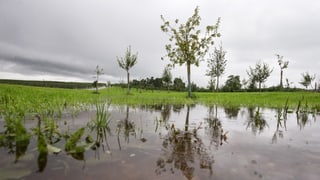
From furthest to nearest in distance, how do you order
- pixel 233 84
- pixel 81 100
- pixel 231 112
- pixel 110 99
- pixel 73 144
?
pixel 233 84 < pixel 110 99 < pixel 81 100 < pixel 231 112 < pixel 73 144

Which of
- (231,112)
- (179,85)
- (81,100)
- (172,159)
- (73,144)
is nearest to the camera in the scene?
(172,159)

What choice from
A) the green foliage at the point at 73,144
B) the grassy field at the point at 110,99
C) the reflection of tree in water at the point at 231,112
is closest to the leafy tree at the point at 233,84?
the grassy field at the point at 110,99

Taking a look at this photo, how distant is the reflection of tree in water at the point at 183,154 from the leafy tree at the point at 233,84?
2156 inches

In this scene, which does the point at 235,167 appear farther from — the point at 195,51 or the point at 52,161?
the point at 195,51

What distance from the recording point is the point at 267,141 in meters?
5.35

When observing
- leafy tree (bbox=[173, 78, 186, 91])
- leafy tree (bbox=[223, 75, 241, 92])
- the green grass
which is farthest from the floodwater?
leafy tree (bbox=[173, 78, 186, 91])

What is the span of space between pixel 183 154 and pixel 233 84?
59.2 meters

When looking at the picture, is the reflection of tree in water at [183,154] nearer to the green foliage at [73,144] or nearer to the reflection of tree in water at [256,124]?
the green foliage at [73,144]

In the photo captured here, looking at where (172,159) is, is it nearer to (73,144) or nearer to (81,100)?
(73,144)

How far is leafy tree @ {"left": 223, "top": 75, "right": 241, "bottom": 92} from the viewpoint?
57381 millimetres

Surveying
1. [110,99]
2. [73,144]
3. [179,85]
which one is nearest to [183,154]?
[73,144]

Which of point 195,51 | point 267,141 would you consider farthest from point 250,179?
point 195,51

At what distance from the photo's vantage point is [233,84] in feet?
195

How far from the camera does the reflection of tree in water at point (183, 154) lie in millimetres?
3291
